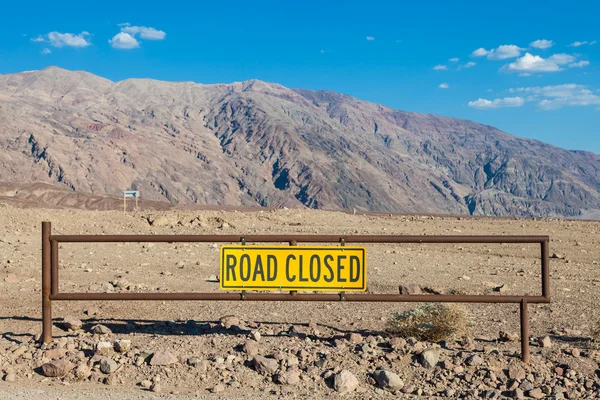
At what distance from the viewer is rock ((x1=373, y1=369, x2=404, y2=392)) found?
574cm

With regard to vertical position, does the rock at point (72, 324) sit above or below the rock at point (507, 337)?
above

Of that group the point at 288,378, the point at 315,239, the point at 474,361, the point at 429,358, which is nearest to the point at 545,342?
the point at 474,361

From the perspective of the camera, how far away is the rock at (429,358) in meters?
6.10

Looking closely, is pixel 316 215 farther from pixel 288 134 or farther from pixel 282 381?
pixel 288 134

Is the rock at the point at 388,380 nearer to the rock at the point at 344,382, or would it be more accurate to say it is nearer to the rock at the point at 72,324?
the rock at the point at 344,382

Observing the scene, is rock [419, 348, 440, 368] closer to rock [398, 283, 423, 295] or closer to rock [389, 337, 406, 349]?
rock [389, 337, 406, 349]

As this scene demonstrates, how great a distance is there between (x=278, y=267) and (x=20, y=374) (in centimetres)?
271

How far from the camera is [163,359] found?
618cm

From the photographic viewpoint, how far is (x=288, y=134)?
7662 inches

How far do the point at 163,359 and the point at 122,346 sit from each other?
0.55 m

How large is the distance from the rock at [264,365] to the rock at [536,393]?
2.32 metres

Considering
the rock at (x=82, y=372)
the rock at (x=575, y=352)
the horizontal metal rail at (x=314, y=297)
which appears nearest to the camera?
the rock at (x=82, y=372)

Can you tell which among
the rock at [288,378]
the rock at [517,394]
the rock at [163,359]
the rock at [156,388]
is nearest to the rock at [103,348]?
the rock at [163,359]

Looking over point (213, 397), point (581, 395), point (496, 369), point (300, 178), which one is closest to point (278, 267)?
point (213, 397)
